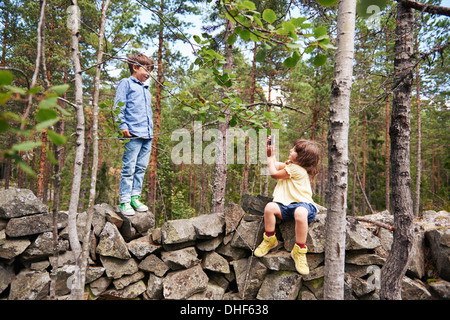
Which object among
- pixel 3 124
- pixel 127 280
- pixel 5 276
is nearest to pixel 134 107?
pixel 127 280

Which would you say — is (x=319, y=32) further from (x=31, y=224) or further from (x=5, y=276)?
(x=5, y=276)

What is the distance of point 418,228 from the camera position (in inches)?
119

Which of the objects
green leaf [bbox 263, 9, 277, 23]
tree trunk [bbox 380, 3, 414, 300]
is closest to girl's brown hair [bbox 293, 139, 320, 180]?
tree trunk [bbox 380, 3, 414, 300]

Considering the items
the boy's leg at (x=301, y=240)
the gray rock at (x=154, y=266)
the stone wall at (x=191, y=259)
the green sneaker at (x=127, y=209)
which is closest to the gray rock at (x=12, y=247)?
the stone wall at (x=191, y=259)

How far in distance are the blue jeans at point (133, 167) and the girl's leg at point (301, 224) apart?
2045mm

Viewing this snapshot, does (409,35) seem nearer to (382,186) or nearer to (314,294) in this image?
(314,294)

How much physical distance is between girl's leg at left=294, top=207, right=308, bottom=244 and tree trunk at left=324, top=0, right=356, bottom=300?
646mm

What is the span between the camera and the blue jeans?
2889 millimetres

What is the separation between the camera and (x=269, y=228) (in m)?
2.75

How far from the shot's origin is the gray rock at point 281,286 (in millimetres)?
2623

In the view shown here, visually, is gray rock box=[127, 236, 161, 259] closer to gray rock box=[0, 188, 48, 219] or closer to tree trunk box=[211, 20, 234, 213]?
gray rock box=[0, 188, 48, 219]

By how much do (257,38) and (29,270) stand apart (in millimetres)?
3326

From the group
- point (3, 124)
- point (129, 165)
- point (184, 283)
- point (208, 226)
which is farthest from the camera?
point (208, 226)

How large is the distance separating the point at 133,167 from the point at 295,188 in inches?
79.7
